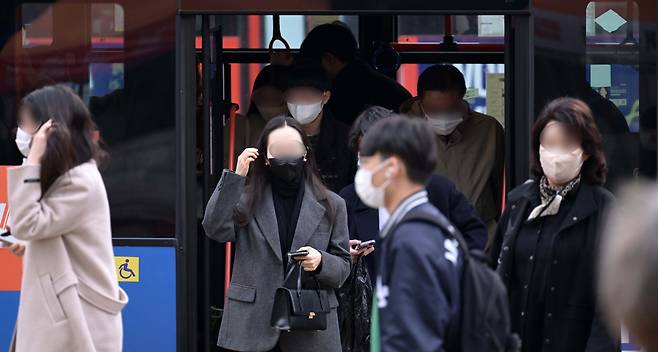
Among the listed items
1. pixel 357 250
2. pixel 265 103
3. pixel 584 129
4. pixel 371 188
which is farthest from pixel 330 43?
pixel 371 188

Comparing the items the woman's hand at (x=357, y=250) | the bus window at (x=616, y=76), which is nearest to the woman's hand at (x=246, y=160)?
the woman's hand at (x=357, y=250)

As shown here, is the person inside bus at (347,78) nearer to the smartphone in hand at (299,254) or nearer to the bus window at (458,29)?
the bus window at (458,29)

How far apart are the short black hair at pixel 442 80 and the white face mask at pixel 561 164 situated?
1.46m

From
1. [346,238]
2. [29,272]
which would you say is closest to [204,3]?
[346,238]

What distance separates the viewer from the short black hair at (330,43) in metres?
6.14

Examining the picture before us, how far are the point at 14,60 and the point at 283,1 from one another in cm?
118

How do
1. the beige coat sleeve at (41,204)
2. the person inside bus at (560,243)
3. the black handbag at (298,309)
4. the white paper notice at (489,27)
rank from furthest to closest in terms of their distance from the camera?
the white paper notice at (489,27) < the black handbag at (298,309) < the person inside bus at (560,243) < the beige coat sleeve at (41,204)

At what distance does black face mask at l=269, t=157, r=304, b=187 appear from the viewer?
181 inches

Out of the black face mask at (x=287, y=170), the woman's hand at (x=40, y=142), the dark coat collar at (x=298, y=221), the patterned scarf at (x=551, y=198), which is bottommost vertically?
the dark coat collar at (x=298, y=221)

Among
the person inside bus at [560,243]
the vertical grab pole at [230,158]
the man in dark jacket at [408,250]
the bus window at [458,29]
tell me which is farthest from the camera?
the bus window at [458,29]

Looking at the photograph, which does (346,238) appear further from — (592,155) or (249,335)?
(592,155)

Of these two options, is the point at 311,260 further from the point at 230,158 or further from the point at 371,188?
the point at 371,188

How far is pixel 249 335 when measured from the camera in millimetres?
4578

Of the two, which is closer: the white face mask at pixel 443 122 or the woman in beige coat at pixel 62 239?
the woman in beige coat at pixel 62 239
